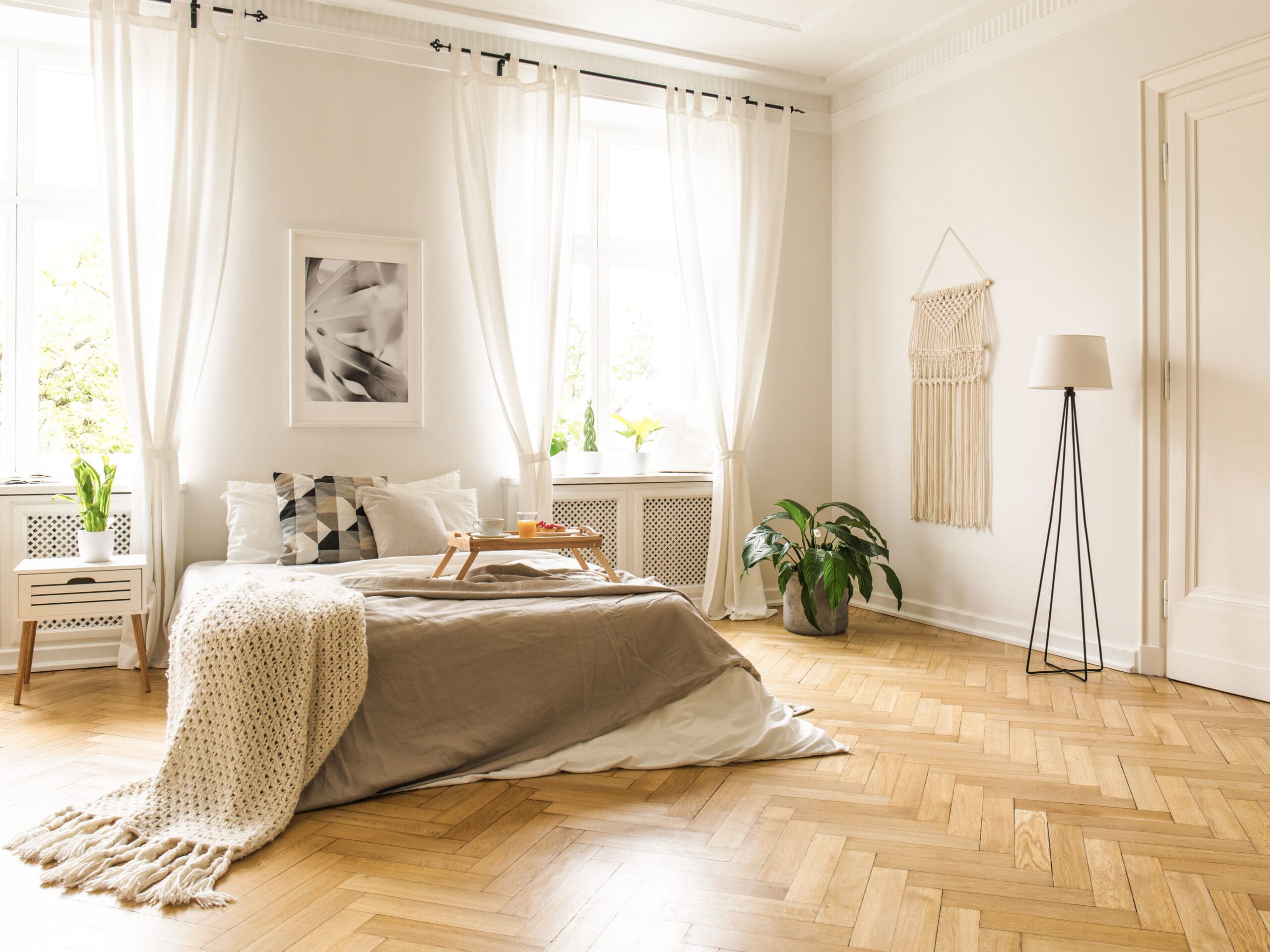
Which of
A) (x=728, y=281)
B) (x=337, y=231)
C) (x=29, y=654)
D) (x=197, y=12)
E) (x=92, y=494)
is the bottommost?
(x=29, y=654)

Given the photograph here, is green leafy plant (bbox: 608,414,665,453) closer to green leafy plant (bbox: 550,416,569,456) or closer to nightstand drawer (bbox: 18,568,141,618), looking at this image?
green leafy plant (bbox: 550,416,569,456)

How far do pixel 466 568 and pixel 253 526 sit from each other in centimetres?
123

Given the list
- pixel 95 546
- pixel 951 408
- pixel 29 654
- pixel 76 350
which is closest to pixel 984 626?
pixel 951 408

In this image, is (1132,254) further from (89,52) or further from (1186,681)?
(89,52)

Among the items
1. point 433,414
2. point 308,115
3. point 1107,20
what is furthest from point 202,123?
point 1107,20

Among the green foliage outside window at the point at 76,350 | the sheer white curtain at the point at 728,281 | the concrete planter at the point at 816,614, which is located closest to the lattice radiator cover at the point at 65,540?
the green foliage outside window at the point at 76,350

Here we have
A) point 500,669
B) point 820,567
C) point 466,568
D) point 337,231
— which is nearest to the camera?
point 500,669

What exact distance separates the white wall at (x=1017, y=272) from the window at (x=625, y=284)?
1008mm

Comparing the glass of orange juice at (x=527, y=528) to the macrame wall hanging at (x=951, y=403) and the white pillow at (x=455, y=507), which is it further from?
the macrame wall hanging at (x=951, y=403)

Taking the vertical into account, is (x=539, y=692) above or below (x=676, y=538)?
below

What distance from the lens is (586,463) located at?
5016 mm

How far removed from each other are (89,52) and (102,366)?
1.39 m

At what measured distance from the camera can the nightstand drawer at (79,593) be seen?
136 inches

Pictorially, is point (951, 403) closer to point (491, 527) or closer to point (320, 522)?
point (491, 527)
